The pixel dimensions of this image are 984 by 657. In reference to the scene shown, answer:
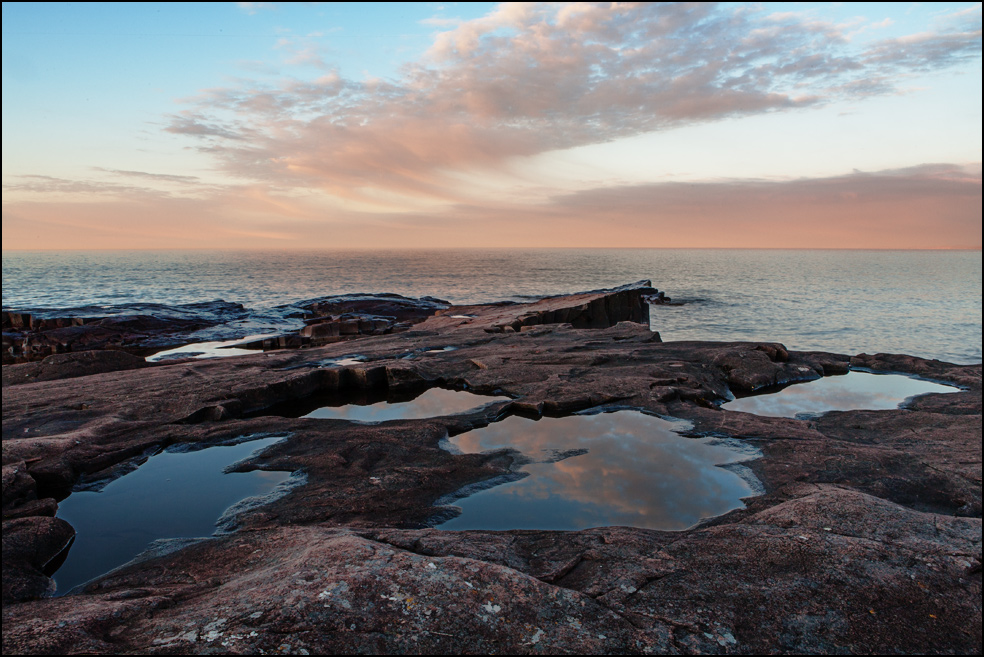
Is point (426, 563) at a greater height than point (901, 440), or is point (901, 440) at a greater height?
point (426, 563)

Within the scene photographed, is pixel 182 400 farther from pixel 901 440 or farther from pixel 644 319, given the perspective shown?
pixel 644 319

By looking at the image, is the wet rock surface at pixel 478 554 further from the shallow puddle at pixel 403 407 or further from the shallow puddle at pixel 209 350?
the shallow puddle at pixel 209 350

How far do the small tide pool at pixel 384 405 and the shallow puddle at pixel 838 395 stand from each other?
6.92 metres

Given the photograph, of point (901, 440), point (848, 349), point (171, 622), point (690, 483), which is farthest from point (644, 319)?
point (171, 622)

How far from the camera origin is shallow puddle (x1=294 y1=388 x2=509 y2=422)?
14023 mm

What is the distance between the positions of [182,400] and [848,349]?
36150 millimetres

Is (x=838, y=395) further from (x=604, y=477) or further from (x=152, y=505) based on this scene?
(x=152, y=505)

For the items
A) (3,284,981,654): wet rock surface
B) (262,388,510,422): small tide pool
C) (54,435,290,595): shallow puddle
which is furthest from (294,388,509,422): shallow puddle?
(54,435,290,595): shallow puddle

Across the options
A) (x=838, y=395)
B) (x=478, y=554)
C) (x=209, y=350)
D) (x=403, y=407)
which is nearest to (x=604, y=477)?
(x=478, y=554)

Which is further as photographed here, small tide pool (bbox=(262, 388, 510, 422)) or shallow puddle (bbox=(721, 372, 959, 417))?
shallow puddle (bbox=(721, 372, 959, 417))

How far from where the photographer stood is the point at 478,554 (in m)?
6.00

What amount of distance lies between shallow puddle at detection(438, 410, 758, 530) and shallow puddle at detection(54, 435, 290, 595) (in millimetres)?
3681

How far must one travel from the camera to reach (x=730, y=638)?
4.47 meters

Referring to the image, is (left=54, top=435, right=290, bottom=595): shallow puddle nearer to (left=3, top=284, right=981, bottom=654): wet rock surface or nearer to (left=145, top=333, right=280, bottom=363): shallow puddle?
(left=3, top=284, right=981, bottom=654): wet rock surface
